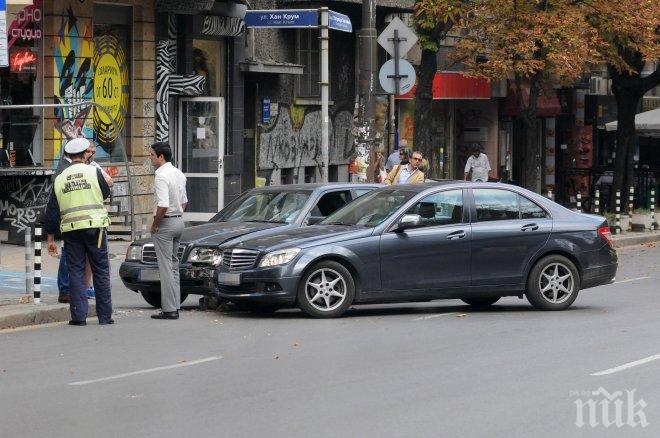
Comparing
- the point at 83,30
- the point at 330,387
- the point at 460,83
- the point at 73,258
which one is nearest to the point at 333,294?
A: the point at 73,258

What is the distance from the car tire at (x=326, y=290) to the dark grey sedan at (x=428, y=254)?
0.03 feet

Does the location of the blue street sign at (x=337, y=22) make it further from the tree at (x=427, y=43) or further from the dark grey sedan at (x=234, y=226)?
the dark grey sedan at (x=234, y=226)

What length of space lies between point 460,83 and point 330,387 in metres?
28.9

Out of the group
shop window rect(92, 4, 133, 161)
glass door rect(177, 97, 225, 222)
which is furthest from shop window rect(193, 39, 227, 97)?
shop window rect(92, 4, 133, 161)

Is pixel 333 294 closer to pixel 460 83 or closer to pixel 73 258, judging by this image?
pixel 73 258

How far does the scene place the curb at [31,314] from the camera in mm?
14039

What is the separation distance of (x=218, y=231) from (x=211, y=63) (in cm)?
1343

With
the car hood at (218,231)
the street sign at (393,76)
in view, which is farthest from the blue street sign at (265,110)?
the car hood at (218,231)

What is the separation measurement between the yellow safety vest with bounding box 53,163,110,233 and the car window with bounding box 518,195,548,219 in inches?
183

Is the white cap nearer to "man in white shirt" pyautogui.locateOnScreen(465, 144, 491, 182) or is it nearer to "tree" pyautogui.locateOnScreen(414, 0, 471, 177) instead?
"tree" pyautogui.locateOnScreen(414, 0, 471, 177)

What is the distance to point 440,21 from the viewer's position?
28.0 metres

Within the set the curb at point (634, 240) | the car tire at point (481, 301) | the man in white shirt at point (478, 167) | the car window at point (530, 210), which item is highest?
the man in white shirt at point (478, 167)

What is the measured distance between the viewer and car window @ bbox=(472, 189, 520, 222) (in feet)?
50.6

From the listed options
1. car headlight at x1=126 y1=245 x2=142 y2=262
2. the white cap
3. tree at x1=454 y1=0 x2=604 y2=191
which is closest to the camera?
the white cap
